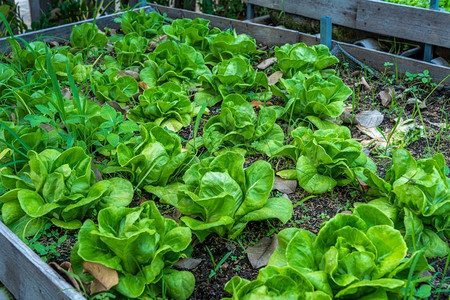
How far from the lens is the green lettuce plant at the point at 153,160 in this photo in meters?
2.37

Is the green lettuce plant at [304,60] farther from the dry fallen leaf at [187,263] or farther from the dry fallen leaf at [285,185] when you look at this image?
the dry fallen leaf at [187,263]

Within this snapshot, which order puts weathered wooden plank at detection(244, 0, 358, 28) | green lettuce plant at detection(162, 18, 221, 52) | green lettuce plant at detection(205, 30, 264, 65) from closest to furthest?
green lettuce plant at detection(205, 30, 264, 65) → green lettuce plant at detection(162, 18, 221, 52) → weathered wooden plank at detection(244, 0, 358, 28)

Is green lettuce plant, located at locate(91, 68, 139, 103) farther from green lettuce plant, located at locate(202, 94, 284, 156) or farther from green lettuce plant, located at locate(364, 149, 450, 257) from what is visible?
green lettuce plant, located at locate(364, 149, 450, 257)

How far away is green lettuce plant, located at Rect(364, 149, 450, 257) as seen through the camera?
1.98m

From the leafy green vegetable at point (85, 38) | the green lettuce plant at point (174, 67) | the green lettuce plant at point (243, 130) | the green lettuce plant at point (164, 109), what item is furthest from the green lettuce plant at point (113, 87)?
the leafy green vegetable at point (85, 38)

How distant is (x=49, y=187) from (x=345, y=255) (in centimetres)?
129

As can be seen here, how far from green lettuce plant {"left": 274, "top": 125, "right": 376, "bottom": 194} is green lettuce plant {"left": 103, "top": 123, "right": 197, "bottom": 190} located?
1.87ft

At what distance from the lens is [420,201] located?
6.62ft

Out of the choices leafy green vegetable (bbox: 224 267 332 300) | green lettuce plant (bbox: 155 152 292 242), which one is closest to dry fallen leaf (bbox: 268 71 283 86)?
green lettuce plant (bbox: 155 152 292 242)

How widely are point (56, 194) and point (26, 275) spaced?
1.18ft

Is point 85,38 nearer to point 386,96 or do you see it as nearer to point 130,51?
point 130,51

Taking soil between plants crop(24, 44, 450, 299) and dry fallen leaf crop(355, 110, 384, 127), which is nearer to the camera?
soil between plants crop(24, 44, 450, 299)

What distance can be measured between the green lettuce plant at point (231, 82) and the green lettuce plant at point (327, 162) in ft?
2.71

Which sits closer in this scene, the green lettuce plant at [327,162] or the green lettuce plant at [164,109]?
the green lettuce plant at [327,162]
